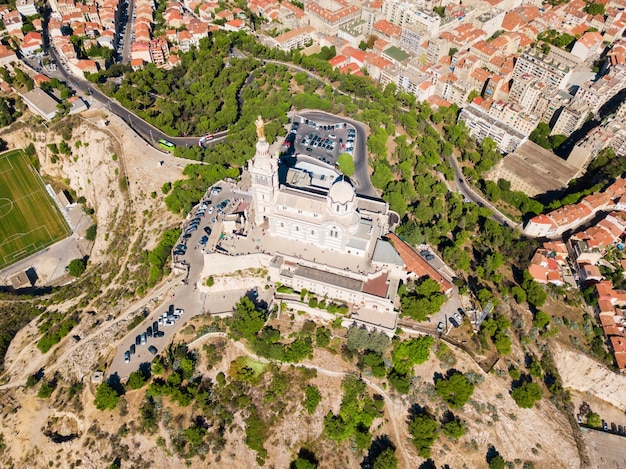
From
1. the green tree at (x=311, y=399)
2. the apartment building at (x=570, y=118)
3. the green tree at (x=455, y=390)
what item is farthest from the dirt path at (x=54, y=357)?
the apartment building at (x=570, y=118)

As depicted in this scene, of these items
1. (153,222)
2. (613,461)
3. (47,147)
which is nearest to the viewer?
(613,461)

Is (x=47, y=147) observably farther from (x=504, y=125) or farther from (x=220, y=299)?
(x=504, y=125)

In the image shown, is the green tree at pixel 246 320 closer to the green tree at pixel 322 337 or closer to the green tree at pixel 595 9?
the green tree at pixel 322 337

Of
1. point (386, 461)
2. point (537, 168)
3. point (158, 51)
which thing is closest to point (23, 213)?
point (158, 51)

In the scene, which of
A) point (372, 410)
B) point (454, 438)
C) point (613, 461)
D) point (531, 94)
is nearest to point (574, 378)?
Result: point (613, 461)

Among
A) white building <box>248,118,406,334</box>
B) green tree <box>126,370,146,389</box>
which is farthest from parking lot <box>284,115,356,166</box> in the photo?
green tree <box>126,370,146,389</box>

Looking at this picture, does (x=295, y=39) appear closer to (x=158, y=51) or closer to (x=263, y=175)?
(x=158, y=51)
